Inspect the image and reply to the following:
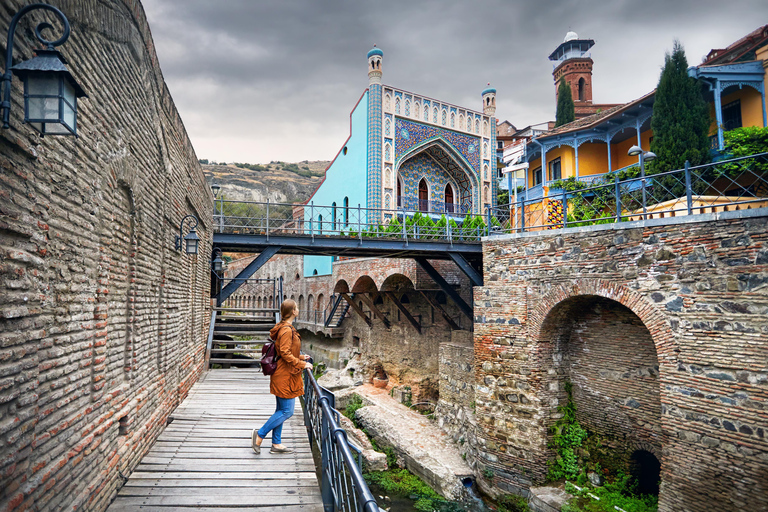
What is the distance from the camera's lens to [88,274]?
307 centimetres

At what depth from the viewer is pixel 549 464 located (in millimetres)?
8336

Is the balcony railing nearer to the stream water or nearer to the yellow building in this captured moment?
the yellow building

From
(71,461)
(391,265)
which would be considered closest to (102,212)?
(71,461)

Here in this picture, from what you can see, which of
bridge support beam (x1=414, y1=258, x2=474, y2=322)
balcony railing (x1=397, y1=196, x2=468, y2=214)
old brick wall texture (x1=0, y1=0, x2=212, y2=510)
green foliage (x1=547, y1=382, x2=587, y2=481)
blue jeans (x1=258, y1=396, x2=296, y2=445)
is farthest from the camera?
balcony railing (x1=397, y1=196, x2=468, y2=214)

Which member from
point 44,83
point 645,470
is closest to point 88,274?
point 44,83

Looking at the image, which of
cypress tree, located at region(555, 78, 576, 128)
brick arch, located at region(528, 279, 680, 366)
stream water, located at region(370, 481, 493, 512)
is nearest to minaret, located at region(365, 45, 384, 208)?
brick arch, located at region(528, 279, 680, 366)

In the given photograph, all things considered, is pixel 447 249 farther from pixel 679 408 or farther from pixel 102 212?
pixel 102 212

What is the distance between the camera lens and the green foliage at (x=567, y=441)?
8250 millimetres

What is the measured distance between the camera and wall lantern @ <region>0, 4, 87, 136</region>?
193 centimetres

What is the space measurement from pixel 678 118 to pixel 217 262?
1313cm

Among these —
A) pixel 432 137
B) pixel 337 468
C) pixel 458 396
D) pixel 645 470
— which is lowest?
pixel 645 470

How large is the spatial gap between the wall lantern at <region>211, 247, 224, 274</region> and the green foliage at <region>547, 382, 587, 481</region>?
7.73 m

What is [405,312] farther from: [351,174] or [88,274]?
[88,274]

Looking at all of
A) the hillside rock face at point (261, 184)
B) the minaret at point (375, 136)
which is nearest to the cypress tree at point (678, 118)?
the minaret at point (375, 136)
